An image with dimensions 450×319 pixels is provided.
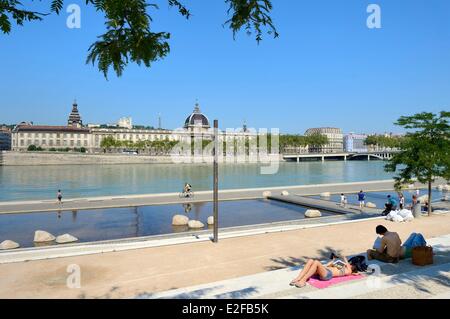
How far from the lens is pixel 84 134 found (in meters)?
151

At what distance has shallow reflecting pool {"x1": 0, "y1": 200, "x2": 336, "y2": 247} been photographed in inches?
670

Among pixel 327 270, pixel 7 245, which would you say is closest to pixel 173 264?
pixel 327 270

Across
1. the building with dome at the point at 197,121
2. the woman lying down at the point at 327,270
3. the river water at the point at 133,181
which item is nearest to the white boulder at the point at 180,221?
the woman lying down at the point at 327,270

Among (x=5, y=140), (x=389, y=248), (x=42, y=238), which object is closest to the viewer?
(x=389, y=248)

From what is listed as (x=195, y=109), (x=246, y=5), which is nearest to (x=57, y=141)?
(x=195, y=109)

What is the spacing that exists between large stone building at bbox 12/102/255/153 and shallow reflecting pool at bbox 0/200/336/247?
4624 inches

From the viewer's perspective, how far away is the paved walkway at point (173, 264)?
7.97 meters

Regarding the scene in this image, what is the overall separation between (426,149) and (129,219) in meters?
15.3

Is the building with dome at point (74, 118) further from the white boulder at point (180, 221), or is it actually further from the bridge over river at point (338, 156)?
the white boulder at point (180, 221)

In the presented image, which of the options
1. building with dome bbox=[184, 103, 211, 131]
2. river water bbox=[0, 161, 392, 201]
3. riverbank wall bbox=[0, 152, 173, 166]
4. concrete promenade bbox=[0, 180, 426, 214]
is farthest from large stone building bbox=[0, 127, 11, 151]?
concrete promenade bbox=[0, 180, 426, 214]

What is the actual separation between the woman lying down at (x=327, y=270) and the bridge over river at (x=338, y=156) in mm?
122134

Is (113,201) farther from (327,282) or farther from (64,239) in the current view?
(327,282)
